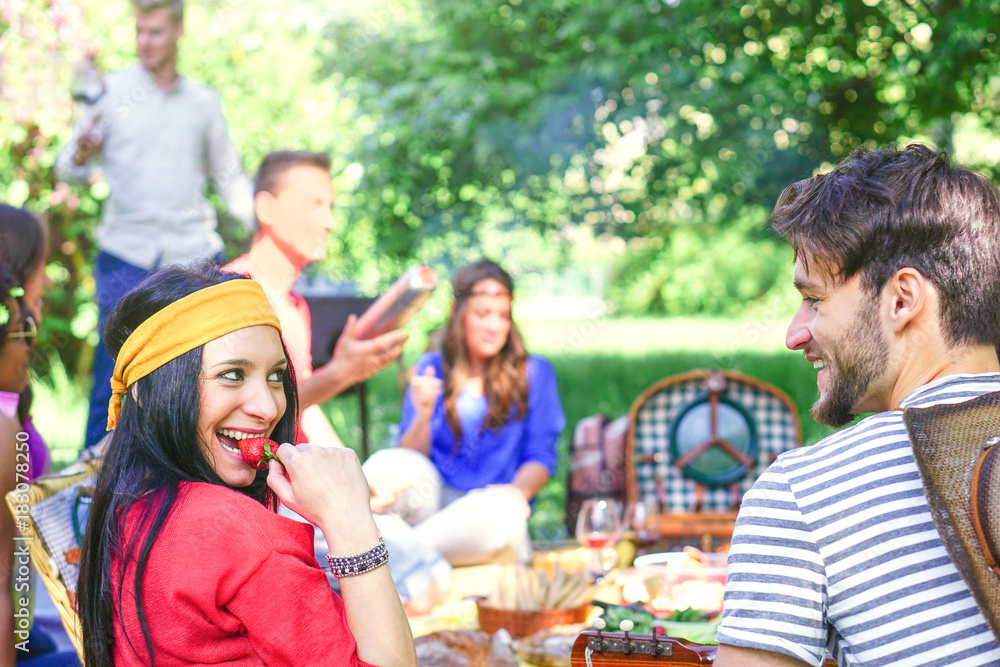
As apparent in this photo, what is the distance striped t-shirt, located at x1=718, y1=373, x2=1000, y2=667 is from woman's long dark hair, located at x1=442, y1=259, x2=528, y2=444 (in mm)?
2847

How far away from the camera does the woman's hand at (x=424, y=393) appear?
11.8ft

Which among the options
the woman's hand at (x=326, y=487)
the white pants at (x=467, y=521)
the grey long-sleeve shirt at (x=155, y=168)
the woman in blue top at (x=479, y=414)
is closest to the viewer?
the woman's hand at (x=326, y=487)

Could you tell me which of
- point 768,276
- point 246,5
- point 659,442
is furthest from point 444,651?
point 768,276

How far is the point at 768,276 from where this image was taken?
28.9 meters

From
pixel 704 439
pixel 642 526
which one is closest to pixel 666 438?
pixel 704 439

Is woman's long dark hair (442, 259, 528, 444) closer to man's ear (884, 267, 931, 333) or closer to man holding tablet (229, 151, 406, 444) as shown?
man holding tablet (229, 151, 406, 444)

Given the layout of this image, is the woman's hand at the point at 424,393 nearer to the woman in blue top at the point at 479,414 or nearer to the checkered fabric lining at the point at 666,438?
the woman in blue top at the point at 479,414

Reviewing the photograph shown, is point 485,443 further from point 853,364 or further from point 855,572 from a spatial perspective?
point 855,572

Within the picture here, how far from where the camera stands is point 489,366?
161 inches

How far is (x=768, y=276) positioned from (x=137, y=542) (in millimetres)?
29171

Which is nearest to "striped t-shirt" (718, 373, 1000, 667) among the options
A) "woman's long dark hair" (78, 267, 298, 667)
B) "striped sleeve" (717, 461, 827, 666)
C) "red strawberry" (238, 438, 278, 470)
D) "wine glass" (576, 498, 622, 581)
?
"striped sleeve" (717, 461, 827, 666)

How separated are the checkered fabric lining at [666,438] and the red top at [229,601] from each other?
9.19 ft

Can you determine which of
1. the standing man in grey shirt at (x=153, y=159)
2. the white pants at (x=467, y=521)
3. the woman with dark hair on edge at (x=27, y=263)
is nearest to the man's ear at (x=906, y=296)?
the woman with dark hair on edge at (x=27, y=263)

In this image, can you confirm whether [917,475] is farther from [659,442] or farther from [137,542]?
[659,442]
